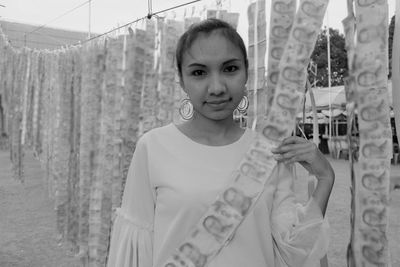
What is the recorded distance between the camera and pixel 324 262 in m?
1.14

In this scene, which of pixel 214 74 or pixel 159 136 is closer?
pixel 214 74

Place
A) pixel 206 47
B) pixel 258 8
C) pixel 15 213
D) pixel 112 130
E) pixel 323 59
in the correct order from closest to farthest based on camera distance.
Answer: pixel 206 47 < pixel 258 8 < pixel 112 130 < pixel 15 213 < pixel 323 59

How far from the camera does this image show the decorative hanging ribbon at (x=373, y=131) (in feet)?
3.36

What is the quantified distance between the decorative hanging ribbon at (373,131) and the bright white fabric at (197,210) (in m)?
0.18

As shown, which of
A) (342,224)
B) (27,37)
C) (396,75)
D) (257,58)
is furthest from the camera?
(27,37)

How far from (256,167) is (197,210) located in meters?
0.19

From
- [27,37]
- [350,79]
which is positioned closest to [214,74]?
[350,79]

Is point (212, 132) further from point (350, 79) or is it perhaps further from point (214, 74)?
point (350, 79)

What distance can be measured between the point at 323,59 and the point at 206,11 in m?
15.1

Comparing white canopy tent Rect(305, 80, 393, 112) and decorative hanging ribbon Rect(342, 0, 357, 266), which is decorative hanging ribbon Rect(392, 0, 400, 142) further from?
white canopy tent Rect(305, 80, 393, 112)

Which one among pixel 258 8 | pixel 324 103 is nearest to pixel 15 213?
pixel 258 8

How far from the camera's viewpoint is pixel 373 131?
1.04m

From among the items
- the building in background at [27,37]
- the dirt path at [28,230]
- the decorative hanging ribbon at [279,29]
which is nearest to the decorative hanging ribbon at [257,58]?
the decorative hanging ribbon at [279,29]

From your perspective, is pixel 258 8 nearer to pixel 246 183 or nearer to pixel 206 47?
pixel 206 47
